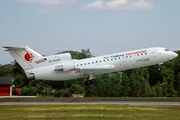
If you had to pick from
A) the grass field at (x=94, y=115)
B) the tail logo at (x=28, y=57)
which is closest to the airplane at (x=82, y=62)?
the tail logo at (x=28, y=57)

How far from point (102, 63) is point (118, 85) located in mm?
35091

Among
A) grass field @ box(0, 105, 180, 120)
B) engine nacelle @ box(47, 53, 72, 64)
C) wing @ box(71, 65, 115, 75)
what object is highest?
engine nacelle @ box(47, 53, 72, 64)

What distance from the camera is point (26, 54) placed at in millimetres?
56750

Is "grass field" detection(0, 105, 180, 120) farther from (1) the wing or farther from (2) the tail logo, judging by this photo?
(2) the tail logo

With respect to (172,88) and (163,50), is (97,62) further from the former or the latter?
(172,88)

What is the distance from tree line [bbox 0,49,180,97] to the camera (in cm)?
8938

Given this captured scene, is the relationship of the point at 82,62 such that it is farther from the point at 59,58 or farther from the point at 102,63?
the point at 59,58

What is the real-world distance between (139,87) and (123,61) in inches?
1413

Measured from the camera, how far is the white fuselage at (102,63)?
55281 millimetres

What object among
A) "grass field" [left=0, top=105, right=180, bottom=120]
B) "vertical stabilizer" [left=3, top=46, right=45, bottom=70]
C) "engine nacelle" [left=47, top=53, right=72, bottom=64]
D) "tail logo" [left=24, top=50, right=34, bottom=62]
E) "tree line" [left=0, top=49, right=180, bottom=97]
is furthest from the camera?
"tree line" [left=0, top=49, right=180, bottom=97]

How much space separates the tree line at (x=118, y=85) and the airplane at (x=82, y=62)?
3008 cm

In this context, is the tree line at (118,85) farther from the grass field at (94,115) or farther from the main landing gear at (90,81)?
the grass field at (94,115)

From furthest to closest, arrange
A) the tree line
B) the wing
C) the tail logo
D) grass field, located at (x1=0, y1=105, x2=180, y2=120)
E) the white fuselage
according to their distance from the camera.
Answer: the tree line, the tail logo, the wing, the white fuselage, grass field, located at (x1=0, y1=105, x2=180, y2=120)

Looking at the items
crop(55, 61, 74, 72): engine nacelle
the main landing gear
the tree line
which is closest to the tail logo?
crop(55, 61, 74, 72): engine nacelle
